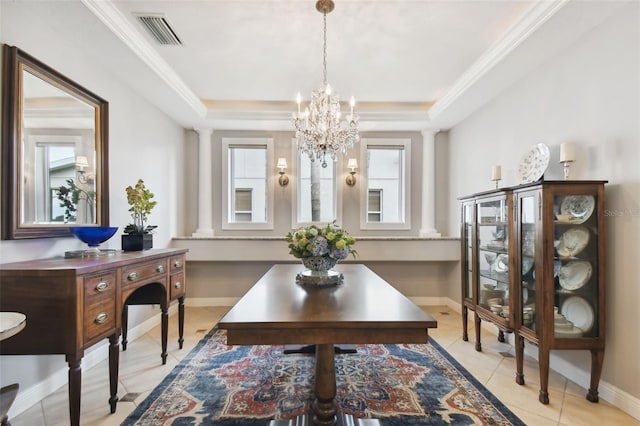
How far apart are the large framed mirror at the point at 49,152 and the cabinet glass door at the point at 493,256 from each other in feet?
10.6

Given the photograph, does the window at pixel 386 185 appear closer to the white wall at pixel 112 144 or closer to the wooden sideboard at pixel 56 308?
the white wall at pixel 112 144

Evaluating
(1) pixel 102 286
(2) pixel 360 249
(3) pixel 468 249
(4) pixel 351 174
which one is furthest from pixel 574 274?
(1) pixel 102 286

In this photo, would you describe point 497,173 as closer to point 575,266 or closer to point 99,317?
point 575,266

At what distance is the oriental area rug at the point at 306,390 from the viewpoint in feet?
6.12

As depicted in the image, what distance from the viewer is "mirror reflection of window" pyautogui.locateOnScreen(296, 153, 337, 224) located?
14.8ft

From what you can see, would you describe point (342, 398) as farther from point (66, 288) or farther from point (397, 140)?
point (397, 140)

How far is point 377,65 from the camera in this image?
3.03 meters

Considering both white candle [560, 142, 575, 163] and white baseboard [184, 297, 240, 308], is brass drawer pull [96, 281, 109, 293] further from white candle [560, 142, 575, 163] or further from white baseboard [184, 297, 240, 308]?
white candle [560, 142, 575, 163]

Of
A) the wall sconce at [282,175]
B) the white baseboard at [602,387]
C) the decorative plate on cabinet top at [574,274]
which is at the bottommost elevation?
the white baseboard at [602,387]

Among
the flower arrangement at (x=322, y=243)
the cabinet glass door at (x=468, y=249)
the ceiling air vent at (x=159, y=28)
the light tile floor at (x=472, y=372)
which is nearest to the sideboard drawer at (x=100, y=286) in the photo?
the light tile floor at (x=472, y=372)

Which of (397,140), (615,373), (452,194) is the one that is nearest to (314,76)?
(397,140)

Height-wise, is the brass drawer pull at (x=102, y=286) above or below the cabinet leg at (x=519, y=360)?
above

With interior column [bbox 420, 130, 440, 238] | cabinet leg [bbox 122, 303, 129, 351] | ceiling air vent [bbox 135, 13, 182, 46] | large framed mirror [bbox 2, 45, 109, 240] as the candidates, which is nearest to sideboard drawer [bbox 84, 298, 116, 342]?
large framed mirror [bbox 2, 45, 109, 240]

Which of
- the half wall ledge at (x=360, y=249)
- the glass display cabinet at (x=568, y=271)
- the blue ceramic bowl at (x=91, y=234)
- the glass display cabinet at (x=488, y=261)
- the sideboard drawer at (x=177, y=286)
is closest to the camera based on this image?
the glass display cabinet at (x=568, y=271)
